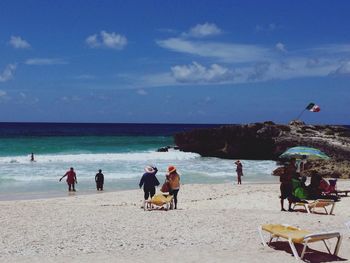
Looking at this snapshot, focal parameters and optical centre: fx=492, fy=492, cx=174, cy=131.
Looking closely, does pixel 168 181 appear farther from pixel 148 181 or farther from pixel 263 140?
pixel 263 140

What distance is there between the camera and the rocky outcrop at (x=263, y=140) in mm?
35062

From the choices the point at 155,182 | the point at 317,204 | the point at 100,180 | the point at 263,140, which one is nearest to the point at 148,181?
the point at 155,182

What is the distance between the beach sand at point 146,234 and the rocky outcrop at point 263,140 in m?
20.4

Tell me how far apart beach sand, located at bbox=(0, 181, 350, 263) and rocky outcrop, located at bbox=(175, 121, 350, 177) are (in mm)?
20413

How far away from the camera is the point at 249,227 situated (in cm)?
1091

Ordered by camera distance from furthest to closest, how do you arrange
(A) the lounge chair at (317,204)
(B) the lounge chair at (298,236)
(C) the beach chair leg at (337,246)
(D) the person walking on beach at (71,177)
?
(D) the person walking on beach at (71,177) < (A) the lounge chair at (317,204) < (C) the beach chair leg at (337,246) < (B) the lounge chair at (298,236)

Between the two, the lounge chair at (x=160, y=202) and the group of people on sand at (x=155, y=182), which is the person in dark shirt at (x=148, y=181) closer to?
the group of people on sand at (x=155, y=182)

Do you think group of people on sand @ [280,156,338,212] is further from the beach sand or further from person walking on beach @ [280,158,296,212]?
the beach sand

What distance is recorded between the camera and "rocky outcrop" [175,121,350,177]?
35062 millimetres

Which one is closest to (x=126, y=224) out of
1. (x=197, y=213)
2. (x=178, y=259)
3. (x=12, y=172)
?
(x=197, y=213)

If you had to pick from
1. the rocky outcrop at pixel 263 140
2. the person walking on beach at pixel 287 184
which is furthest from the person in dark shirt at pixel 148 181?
the rocky outcrop at pixel 263 140

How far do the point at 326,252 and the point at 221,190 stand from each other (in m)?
11.6

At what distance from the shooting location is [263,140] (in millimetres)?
41781

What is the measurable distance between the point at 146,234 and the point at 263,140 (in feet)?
107
